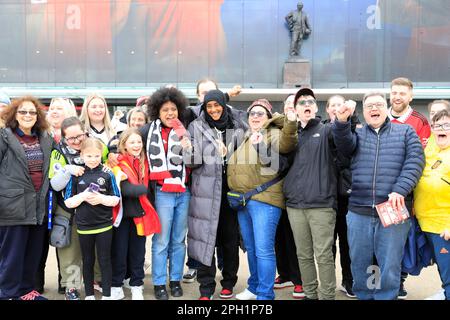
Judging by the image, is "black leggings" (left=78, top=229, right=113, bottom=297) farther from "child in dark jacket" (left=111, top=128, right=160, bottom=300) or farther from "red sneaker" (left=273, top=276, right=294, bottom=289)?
"red sneaker" (left=273, top=276, right=294, bottom=289)

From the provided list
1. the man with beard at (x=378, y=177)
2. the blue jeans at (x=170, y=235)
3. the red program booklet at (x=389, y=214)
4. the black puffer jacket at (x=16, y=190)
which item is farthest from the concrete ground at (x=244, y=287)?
the red program booklet at (x=389, y=214)

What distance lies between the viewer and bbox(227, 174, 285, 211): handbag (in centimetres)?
403

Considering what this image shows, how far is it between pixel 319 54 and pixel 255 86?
143 inches

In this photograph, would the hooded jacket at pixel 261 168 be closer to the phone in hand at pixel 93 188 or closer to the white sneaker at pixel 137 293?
the phone in hand at pixel 93 188

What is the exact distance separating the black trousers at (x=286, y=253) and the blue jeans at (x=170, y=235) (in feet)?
3.58

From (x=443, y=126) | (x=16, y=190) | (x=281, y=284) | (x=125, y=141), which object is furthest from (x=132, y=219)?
(x=443, y=126)

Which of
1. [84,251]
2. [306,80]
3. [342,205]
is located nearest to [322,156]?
[342,205]

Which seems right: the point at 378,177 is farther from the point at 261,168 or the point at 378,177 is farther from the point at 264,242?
the point at 264,242

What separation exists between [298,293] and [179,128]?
2.21 metres

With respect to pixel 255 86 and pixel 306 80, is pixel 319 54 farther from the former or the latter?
pixel 255 86

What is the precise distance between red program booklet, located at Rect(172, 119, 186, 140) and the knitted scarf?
0.13 feet

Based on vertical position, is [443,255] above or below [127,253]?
above

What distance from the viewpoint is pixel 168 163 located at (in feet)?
14.1

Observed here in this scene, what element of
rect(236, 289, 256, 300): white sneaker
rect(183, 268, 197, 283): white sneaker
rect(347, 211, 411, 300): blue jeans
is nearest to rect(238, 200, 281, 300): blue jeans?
rect(236, 289, 256, 300): white sneaker
